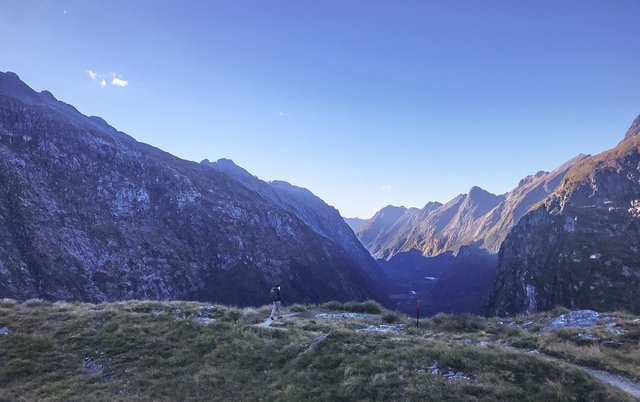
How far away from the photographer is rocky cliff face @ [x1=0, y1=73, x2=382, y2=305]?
104m

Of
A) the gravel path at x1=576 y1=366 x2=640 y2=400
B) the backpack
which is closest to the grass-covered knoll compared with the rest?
the gravel path at x1=576 y1=366 x2=640 y2=400

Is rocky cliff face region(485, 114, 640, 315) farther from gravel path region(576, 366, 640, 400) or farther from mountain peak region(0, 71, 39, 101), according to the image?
mountain peak region(0, 71, 39, 101)

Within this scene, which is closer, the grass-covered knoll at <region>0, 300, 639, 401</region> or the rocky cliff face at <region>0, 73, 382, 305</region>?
the grass-covered knoll at <region>0, 300, 639, 401</region>

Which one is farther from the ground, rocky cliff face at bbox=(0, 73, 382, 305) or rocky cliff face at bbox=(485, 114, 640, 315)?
rocky cliff face at bbox=(485, 114, 640, 315)

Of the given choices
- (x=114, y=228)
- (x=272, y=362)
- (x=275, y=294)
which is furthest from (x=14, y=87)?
(x=272, y=362)

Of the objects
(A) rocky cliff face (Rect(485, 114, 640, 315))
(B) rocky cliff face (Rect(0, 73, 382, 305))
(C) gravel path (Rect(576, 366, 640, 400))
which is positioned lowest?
(B) rocky cliff face (Rect(0, 73, 382, 305))

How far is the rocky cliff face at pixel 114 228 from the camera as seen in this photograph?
104m

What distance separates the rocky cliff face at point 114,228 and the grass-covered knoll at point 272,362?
263 feet

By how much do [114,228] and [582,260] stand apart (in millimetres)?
166209

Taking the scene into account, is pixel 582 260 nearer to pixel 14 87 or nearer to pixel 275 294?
pixel 275 294

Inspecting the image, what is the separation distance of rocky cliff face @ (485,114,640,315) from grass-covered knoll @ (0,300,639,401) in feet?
438

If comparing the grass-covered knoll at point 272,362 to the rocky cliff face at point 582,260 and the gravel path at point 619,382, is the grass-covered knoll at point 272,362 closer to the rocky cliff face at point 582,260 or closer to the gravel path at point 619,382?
the gravel path at point 619,382

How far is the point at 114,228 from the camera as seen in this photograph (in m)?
128

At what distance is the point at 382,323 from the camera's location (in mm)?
31359
